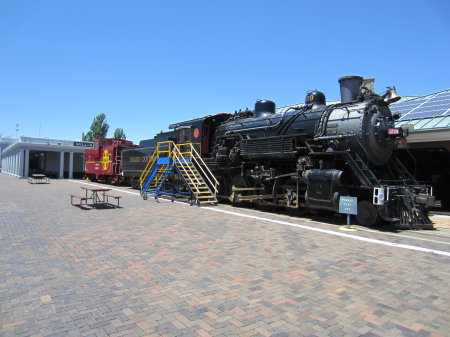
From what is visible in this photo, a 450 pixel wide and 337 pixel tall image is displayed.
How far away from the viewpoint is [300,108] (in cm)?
1153

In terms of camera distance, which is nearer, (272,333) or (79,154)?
(272,333)

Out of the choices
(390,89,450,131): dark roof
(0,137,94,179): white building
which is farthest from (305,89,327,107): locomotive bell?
(0,137,94,179): white building

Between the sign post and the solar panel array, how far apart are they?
26.1ft

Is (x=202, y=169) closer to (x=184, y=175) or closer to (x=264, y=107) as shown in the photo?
(x=184, y=175)

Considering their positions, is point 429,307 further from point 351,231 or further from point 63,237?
point 63,237

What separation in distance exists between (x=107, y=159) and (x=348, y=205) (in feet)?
71.1

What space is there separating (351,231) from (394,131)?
10.4 feet

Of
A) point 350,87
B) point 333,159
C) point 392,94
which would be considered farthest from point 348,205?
point 350,87

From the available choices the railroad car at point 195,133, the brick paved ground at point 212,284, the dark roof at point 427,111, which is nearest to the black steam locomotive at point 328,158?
the railroad car at point 195,133

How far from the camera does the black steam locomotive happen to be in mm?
8906

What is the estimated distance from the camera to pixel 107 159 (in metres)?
26.2

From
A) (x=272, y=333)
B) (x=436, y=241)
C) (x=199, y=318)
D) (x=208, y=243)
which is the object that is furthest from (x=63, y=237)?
(x=436, y=241)

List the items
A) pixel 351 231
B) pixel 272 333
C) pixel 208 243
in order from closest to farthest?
pixel 272 333, pixel 208 243, pixel 351 231

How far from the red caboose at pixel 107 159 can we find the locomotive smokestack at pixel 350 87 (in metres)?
18.1
